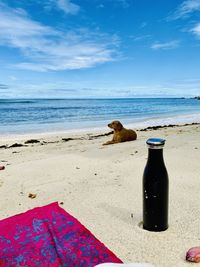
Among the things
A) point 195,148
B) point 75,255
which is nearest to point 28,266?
point 75,255

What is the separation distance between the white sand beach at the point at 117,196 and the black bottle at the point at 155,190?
3.6 inches

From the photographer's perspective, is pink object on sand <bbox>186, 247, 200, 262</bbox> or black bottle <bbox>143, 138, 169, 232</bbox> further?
black bottle <bbox>143, 138, 169, 232</bbox>

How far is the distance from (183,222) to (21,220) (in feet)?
3.63

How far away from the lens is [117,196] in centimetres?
257

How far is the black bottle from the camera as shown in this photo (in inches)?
72.1

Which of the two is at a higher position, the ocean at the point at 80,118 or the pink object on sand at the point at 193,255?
the pink object on sand at the point at 193,255

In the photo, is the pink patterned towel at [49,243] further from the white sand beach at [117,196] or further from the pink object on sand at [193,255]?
the pink object on sand at [193,255]

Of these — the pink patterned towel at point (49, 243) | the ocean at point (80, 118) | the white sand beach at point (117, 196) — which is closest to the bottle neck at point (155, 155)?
the white sand beach at point (117, 196)

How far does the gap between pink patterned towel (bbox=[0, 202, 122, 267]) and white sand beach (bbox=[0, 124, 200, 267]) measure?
0.12 meters

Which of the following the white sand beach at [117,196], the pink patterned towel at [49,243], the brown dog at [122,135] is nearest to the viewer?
the pink patterned towel at [49,243]

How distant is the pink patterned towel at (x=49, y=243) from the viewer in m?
1.51

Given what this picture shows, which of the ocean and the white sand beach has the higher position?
the white sand beach

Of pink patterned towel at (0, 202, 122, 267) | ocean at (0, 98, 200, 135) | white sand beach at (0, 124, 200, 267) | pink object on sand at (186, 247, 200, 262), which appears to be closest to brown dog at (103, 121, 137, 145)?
white sand beach at (0, 124, 200, 267)

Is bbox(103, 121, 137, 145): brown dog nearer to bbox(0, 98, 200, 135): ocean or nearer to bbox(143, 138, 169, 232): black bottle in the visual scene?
bbox(143, 138, 169, 232): black bottle
